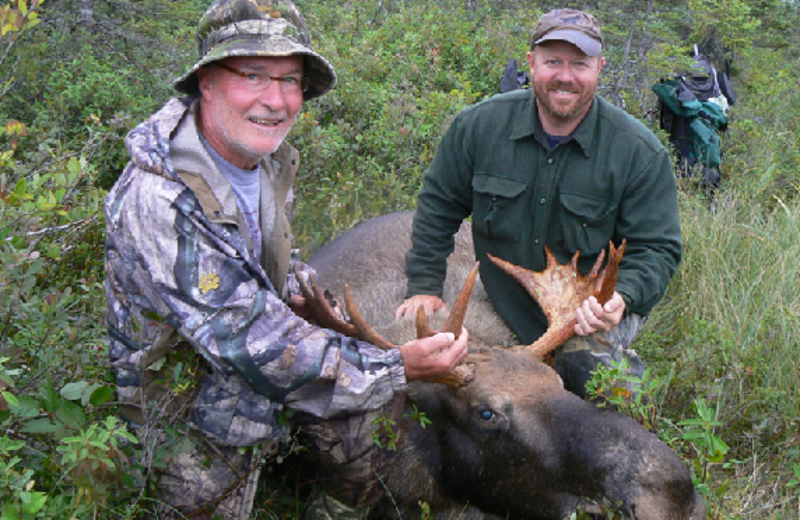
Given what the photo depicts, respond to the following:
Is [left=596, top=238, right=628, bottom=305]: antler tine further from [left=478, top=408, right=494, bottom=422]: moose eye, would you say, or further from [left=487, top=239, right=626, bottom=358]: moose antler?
[left=478, top=408, right=494, bottom=422]: moose eye

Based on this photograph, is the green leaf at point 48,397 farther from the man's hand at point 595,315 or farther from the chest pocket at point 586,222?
the chest pocket at point 586,222

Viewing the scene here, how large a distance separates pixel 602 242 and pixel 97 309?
10.2ft

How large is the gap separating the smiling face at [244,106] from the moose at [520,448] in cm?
78

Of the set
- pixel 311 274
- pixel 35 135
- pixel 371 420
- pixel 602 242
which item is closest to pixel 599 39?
pixel 602 242

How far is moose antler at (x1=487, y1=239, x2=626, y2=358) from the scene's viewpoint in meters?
4.27

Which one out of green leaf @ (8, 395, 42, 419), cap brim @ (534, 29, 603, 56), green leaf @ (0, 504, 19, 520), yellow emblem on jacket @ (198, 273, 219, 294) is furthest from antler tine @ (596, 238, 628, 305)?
green leaf @ (0, 504, 19, 520)

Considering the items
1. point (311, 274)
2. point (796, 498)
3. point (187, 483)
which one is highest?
point (311, 274)

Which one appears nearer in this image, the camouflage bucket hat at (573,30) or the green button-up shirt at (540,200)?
the camouflage bucket hat at (573,30)

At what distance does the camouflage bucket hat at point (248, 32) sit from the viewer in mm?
3324

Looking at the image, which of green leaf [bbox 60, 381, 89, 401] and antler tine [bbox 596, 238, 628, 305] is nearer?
green leaf [bbox 60, 381, 89, 401]

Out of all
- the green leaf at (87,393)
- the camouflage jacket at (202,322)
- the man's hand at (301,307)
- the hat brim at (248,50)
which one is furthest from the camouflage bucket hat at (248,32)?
the green leaf at (87,393)

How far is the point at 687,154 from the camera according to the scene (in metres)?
9.06

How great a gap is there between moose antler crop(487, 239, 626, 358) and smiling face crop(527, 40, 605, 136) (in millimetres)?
815

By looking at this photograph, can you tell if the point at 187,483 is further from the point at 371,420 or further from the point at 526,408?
the point at 526,408
